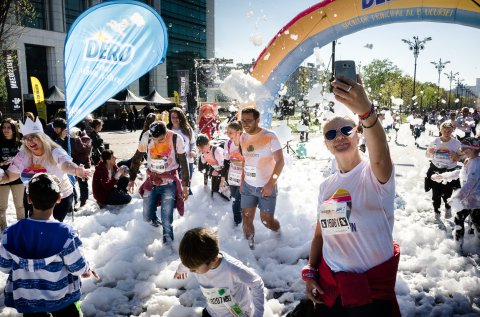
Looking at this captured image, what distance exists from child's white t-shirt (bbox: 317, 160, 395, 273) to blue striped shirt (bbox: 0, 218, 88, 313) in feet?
5.87

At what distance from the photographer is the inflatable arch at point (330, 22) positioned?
23.0ft

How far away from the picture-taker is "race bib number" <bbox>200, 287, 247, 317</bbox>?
2.38 metres

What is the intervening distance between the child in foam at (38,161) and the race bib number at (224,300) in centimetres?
249

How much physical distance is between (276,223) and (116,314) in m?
2.56

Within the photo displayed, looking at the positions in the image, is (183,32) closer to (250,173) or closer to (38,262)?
(250,173)

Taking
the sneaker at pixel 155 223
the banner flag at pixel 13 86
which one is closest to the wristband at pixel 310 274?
the sneaker at pixel 155 223

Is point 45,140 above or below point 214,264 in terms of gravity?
above

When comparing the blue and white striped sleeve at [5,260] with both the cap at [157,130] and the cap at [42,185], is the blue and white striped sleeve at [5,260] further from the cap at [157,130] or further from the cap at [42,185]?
the cap at [157,130]

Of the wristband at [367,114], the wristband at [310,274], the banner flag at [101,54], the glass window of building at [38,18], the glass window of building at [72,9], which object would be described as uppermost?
the glass window of building at [72,9]

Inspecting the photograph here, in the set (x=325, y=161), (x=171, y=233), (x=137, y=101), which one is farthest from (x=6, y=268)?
(x=137, y=101)

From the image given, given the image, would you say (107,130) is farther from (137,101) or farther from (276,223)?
(276,223)

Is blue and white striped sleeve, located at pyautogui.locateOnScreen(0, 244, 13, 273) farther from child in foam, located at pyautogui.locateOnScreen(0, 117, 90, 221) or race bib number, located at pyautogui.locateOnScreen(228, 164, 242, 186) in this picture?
race bib number, located at pyautogui.locateOnScreen(228, 164, 242, 186)

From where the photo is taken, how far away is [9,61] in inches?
583

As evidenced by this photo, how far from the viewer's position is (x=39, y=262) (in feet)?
7.67
